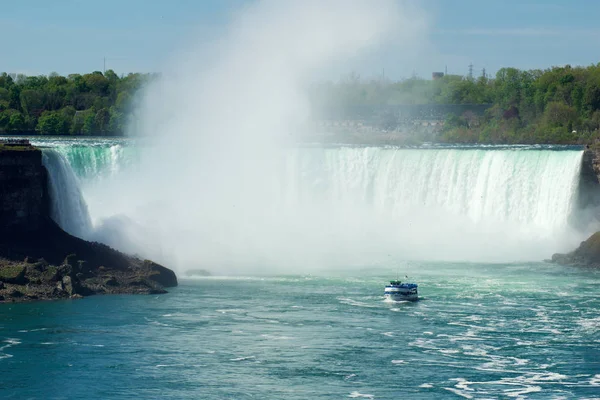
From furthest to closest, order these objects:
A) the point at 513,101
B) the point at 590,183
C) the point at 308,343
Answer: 1. the point at 513,101
2. the point at 590,183
3. the point at 308,343

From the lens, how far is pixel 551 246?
59719 millimetres

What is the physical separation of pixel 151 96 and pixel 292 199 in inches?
723

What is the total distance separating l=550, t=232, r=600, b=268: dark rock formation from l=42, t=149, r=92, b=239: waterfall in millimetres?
19028

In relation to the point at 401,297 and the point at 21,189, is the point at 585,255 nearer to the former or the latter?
the point at 401,297

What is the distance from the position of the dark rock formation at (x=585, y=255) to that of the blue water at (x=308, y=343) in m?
5.12

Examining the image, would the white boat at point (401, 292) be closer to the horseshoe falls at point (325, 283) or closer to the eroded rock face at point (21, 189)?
the horseshoe falls at point (325, 283)

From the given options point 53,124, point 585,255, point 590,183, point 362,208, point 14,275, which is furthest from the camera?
point 53,124

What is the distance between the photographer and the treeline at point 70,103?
100312 millimetres

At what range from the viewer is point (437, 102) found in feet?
396

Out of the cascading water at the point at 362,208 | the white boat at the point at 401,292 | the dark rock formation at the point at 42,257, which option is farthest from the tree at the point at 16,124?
the white boat at the point at 401,292

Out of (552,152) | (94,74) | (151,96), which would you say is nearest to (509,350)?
(552,152)

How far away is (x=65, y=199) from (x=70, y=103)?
5817cm

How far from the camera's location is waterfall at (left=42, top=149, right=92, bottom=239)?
51969mm

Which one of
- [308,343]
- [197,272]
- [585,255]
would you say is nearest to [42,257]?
[197,272]
